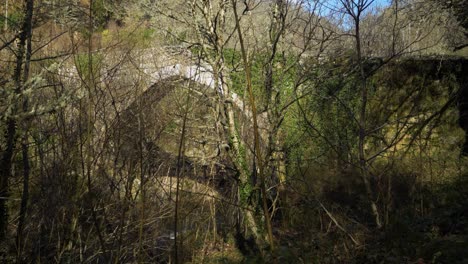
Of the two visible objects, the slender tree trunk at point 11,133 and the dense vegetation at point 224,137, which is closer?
the slender tree trunk at point 11,133

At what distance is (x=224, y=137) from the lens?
24.3ft

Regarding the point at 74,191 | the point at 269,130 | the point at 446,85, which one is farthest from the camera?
the point at 446,85

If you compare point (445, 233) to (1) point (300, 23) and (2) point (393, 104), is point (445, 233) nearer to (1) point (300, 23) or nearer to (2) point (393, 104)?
(1) point (300, 23)

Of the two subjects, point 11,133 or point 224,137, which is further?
point 224,137

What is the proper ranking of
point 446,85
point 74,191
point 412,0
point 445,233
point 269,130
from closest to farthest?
point 74,191, point 445,233, point 269,130, point 412,0, point 446,85

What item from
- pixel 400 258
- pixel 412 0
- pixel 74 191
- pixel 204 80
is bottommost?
pixel 400 258

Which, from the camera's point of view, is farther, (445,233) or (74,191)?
(445,233)

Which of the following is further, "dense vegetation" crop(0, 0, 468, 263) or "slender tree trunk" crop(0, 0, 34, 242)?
"dense vegetation" crop(0, 0, 468, 263)

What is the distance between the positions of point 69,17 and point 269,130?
14.1 ft

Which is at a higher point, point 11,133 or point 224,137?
point 224,137

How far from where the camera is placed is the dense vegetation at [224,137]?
3.04 metres

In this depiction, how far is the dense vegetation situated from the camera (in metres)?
3.04

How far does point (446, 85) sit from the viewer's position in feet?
30.3

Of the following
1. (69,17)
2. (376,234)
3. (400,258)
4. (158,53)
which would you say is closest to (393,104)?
(158,53)
